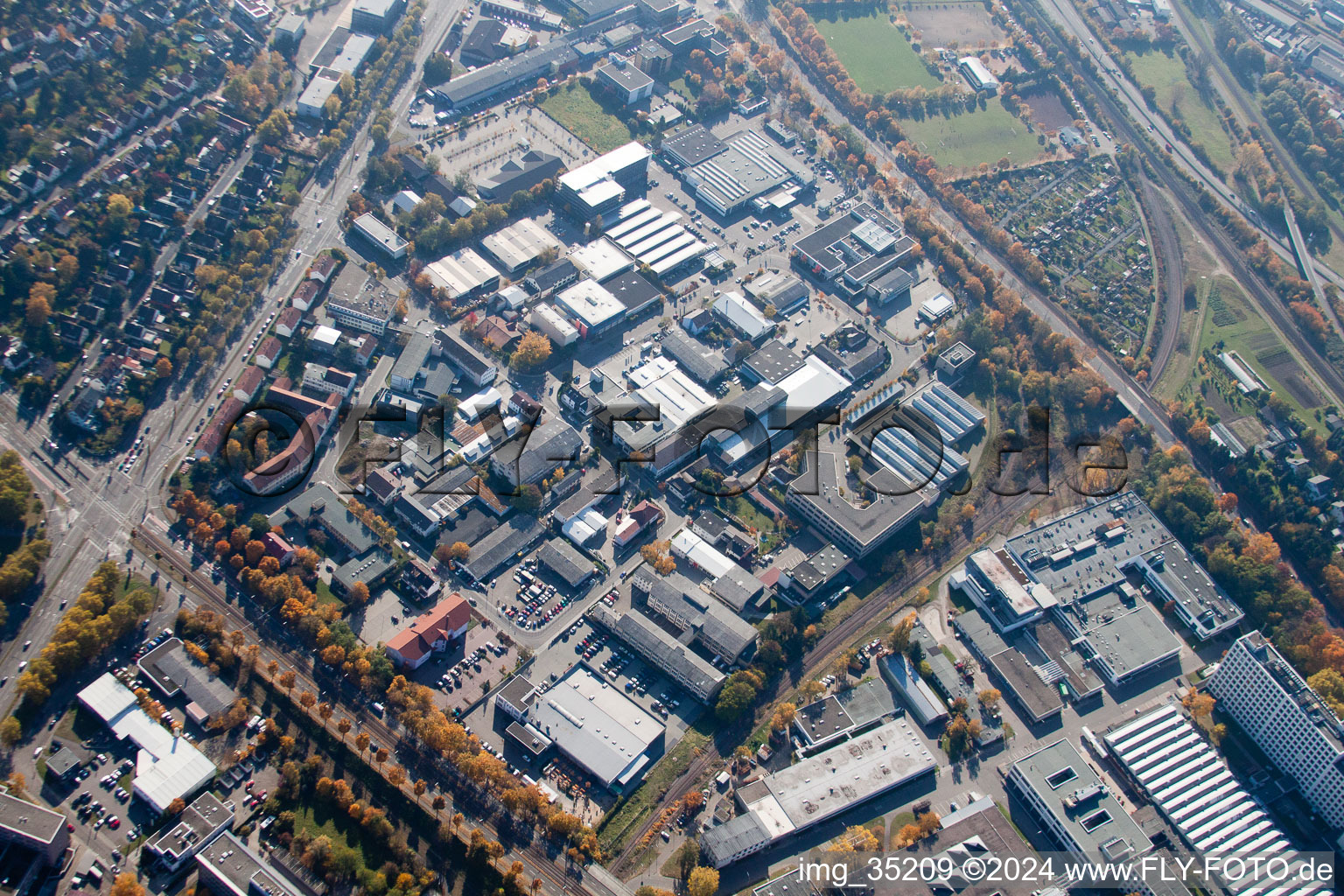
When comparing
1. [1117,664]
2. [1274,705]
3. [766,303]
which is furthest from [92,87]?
[1274,705]

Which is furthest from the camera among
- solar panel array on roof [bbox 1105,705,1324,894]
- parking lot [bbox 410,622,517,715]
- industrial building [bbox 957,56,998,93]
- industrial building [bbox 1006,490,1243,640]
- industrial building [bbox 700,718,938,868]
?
industrial building [bbox 957,56,998,93]

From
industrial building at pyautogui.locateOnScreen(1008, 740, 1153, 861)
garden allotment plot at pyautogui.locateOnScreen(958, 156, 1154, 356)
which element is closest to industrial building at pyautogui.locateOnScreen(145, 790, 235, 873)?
industrial building at pyautogui.locateOnScreen(1008, 740, 1153, 861)

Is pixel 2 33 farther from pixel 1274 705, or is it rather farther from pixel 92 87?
pixel 1274 705

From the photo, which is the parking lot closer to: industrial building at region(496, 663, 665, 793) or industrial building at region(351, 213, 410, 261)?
industrial building at region(496, 663, 665, 793)

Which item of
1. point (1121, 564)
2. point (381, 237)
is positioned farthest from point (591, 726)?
point (381, 237)

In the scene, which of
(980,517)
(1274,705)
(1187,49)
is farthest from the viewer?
(1187,49)

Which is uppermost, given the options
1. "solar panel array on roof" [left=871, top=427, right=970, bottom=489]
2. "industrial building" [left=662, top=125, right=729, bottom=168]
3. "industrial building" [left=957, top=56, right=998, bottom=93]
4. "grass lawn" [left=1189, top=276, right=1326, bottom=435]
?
"industrial building" [left=957, top=56, right=998, bottom=93]
